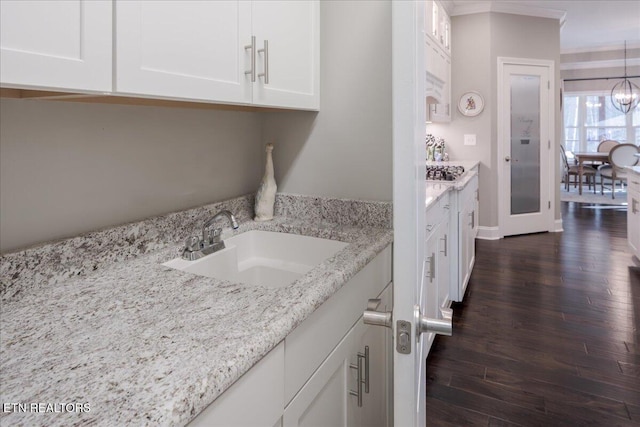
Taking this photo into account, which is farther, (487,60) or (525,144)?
(525,144)

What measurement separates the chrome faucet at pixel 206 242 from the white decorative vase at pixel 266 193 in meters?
0.32

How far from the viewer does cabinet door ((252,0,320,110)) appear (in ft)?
4.22

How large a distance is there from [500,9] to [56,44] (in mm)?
5204

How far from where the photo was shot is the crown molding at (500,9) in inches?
184

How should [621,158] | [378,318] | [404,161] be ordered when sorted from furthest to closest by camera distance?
[621,158] < [378,318] < [404,161]

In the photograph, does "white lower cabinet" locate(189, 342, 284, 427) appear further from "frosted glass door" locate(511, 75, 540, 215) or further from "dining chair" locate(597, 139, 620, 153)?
"dining chair" locate(597, 139, 620, 153)

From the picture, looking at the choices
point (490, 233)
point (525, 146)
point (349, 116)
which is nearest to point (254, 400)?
point (349, 116)

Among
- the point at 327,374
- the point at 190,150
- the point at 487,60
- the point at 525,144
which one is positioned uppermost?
the point at 487,60

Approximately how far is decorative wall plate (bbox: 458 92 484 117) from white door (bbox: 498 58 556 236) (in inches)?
9.8

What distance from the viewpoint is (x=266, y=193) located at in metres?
1.73

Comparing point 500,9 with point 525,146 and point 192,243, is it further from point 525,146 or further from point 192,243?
point 192,243

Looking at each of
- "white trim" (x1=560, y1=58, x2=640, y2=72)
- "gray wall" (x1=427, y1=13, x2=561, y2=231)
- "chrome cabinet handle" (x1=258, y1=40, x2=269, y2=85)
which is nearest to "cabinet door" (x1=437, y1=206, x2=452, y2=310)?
"chrome cabinet handle" (x1=258, y1=40, x2=269, y2=85)

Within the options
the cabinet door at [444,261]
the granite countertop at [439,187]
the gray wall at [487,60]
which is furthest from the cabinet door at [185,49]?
the gray wall at [487,60]

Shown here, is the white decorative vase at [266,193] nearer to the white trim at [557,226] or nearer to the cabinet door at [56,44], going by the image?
the cabinet door at [56,44]
